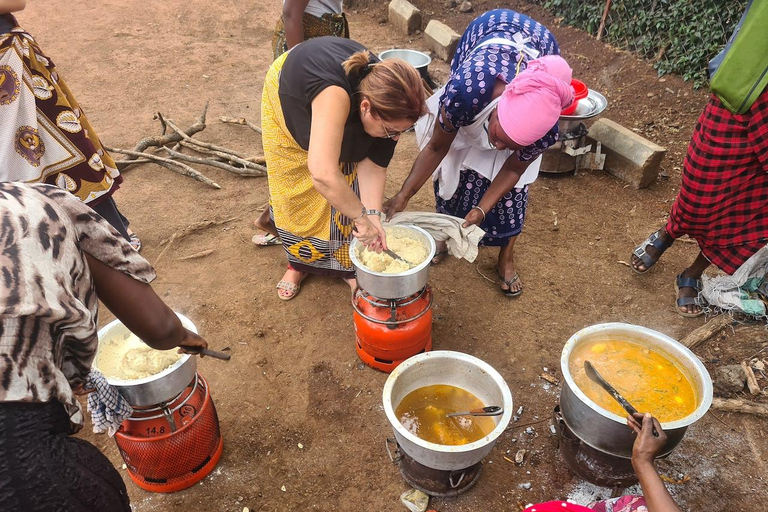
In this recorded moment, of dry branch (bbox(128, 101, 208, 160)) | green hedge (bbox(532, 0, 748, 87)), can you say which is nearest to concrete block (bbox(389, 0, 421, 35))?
green hedge (bbox(532, 0, 748, 87))

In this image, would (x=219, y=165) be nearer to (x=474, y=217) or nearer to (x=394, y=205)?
(x=394, y=205)

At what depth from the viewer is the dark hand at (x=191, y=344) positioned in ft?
6.50

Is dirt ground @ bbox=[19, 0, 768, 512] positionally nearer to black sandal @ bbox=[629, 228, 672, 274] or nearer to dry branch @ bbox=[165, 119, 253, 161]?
black sandal @ bbox=[629, 228, 672, 274]

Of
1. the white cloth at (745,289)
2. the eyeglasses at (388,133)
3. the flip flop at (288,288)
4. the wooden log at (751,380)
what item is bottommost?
the flip flop at (288,288)

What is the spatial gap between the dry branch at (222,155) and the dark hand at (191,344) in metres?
3.17

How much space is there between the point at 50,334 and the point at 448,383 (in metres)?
1.91

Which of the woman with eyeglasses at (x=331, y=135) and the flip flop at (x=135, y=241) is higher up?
the woman with eyeglasses at (x=331, y=135)

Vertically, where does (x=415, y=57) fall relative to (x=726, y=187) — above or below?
below

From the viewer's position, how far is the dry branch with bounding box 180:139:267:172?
16.4 ft

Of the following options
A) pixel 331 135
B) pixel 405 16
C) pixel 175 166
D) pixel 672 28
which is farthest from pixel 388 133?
pixel 405 16

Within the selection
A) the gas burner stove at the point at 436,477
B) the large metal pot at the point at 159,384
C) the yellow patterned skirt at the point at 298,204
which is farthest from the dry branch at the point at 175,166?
the gas burner stove at the point at 436,477

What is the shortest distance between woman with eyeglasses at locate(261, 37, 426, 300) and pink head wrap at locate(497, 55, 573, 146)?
525mm

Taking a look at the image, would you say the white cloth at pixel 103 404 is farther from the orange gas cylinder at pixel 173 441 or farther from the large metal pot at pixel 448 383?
the large metal pot at pixel 448 383

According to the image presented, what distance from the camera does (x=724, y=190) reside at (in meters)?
3.10
